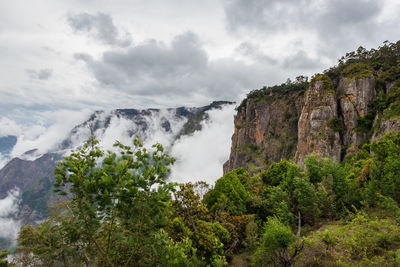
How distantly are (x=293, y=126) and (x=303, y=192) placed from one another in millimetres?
68163

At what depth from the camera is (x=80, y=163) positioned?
17.7 ft

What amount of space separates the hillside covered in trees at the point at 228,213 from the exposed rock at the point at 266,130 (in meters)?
33.2

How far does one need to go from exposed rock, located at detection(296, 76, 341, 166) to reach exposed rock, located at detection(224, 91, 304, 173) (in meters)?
21.3

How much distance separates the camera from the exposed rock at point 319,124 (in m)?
52.5

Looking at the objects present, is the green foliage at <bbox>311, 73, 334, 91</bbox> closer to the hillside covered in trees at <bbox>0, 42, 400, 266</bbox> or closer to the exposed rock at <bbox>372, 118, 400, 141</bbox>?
the hillside covered in trees at <bbox>0, 42, 400, 266</bbox>

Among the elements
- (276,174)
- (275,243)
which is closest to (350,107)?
(276,174)

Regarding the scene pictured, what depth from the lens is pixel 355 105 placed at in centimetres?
5134

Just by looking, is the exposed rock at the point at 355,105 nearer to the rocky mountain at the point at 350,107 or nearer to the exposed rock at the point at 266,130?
the rocky mountain at the point at 350,107

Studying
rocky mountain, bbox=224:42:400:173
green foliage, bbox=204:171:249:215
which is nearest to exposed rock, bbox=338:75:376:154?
rocky mountain, bbox=224:42:400:173

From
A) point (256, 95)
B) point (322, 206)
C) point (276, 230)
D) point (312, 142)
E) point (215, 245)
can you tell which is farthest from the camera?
point (256, 95)

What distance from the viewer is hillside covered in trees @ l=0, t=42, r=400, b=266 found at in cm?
538

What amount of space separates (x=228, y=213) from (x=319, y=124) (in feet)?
143

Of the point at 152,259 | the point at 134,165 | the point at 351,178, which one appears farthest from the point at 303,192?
the point at 134,165

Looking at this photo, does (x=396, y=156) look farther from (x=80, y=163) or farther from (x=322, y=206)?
(x=80, y=163)
